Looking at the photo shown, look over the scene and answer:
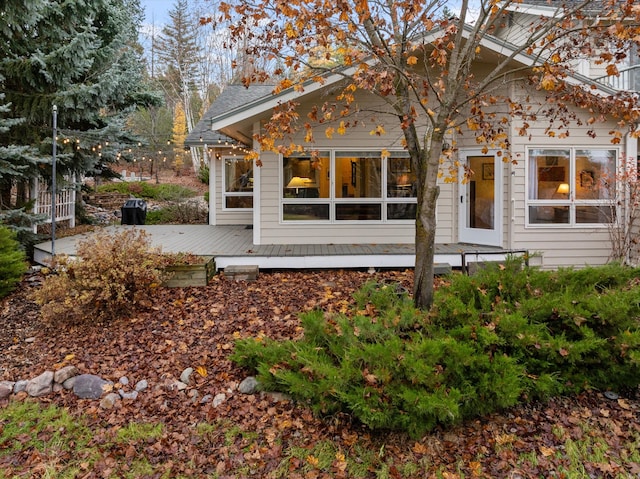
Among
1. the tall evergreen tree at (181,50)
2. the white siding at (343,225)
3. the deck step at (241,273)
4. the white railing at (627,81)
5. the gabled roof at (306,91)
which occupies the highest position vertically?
the tall evergreen tree at (181,50)

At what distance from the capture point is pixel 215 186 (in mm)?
13773

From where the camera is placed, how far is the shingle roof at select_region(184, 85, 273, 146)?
12.5 meters

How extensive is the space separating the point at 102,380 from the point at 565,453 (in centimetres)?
373

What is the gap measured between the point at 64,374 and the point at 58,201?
861cm

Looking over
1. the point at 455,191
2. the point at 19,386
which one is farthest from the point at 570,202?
the point at 19,386

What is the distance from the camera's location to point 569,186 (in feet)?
26.9

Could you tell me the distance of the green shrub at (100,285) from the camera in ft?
16.8

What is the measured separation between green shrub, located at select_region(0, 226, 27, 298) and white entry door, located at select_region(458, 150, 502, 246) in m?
7.29

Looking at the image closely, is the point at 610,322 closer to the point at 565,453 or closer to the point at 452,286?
the point at 565,453

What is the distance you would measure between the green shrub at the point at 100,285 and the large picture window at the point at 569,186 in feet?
21.5

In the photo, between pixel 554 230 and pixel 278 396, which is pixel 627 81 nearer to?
pixel 554 230

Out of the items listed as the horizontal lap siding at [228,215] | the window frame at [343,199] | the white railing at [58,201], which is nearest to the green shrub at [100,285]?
the window frame at [343,199]

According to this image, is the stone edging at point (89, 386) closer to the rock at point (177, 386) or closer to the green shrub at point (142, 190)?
the rock at point (177, 386)

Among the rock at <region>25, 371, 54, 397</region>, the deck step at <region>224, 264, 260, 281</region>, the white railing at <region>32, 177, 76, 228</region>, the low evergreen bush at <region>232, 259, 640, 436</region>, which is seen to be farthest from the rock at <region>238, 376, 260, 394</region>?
the white railing at <region>32, 177, 76, 228</region>
